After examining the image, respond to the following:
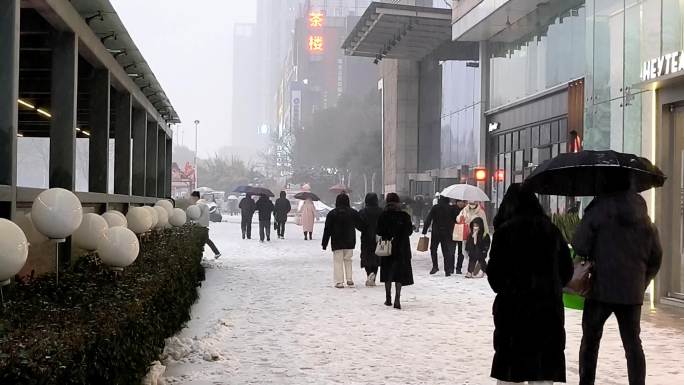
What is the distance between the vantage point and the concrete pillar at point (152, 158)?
18.4m

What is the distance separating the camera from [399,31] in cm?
3694

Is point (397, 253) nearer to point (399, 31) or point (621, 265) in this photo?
point (621, 265)

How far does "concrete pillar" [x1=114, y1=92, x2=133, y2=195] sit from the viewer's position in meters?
13.0

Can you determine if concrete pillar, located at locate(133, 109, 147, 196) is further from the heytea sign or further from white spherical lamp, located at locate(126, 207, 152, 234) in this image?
the heytea sign

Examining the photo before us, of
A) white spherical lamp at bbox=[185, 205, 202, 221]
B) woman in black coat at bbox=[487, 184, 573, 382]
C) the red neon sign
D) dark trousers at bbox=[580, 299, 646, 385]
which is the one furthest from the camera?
the red neon sign

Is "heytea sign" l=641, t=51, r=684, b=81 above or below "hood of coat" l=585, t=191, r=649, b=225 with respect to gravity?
above

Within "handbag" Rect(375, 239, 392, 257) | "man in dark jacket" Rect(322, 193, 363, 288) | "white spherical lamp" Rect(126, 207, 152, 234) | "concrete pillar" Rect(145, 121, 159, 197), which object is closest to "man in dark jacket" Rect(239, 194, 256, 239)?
"concrete pillar" Rect(145, 121, 159, 197)

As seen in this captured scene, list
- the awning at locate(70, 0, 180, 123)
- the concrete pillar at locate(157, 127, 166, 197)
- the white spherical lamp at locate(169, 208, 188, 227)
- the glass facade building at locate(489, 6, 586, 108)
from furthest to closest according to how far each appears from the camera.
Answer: the glass facade building at locate(489, 6, 586, 108), the concrete pillar at locate(157, 127, 166, 197), the white spherical lamp at locate(169, 208, 188, 227), the awning at locate(70, 0, 180, 123)

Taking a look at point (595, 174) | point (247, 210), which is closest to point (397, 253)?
point (595, 174)

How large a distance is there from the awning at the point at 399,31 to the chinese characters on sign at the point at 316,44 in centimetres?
10633

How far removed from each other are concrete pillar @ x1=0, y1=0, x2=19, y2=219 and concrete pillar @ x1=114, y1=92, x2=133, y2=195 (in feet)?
22.5

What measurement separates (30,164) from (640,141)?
11754 millimetres

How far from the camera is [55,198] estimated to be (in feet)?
17.7

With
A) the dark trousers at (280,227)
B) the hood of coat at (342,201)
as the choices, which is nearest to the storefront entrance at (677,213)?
the hood of coat at (342,201)
